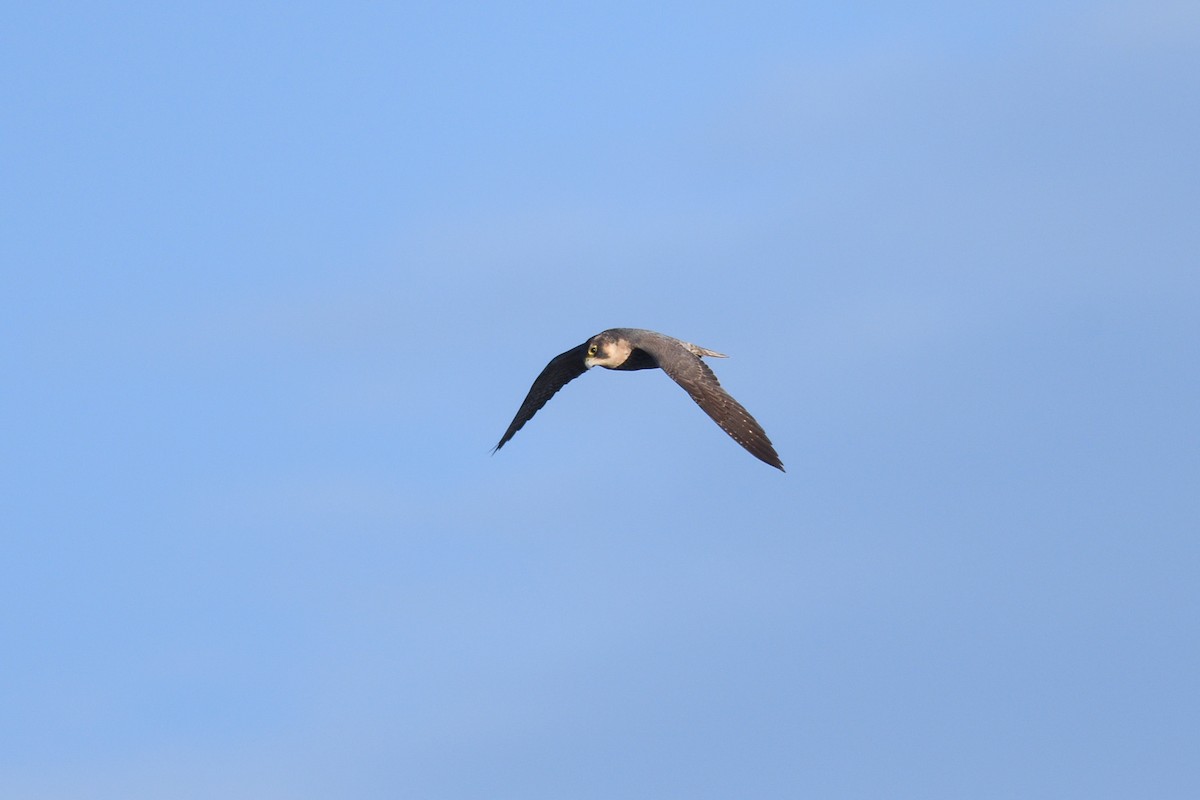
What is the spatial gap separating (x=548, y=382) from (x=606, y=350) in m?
2.89

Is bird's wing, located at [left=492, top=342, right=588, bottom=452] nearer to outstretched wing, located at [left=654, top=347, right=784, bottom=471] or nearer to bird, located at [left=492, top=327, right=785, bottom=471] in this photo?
bird, located at [left=492, top=327, right=785, bottom=471]

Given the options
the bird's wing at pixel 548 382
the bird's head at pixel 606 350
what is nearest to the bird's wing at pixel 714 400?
the bird's head at pixel 606 350

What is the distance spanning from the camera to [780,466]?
2672 centimetres

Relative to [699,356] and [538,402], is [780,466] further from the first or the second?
[538,402]

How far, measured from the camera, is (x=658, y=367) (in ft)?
105

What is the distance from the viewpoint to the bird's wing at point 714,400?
2772 cm

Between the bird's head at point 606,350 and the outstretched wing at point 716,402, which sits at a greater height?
the bird's head at point 606,350

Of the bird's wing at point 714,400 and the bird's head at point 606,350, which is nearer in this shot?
the bird's wing at point 714,400

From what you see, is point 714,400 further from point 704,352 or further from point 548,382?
point 548,382

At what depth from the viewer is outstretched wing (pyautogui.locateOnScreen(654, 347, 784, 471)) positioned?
27.7 metres

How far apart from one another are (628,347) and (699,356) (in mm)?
1658

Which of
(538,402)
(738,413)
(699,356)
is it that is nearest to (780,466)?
(738,413)

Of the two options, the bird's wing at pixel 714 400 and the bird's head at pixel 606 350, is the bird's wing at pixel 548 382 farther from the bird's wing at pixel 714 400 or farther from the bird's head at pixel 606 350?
the bird's wing at pixel 714 400

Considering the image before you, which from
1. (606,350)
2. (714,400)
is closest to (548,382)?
→ (606,350)
